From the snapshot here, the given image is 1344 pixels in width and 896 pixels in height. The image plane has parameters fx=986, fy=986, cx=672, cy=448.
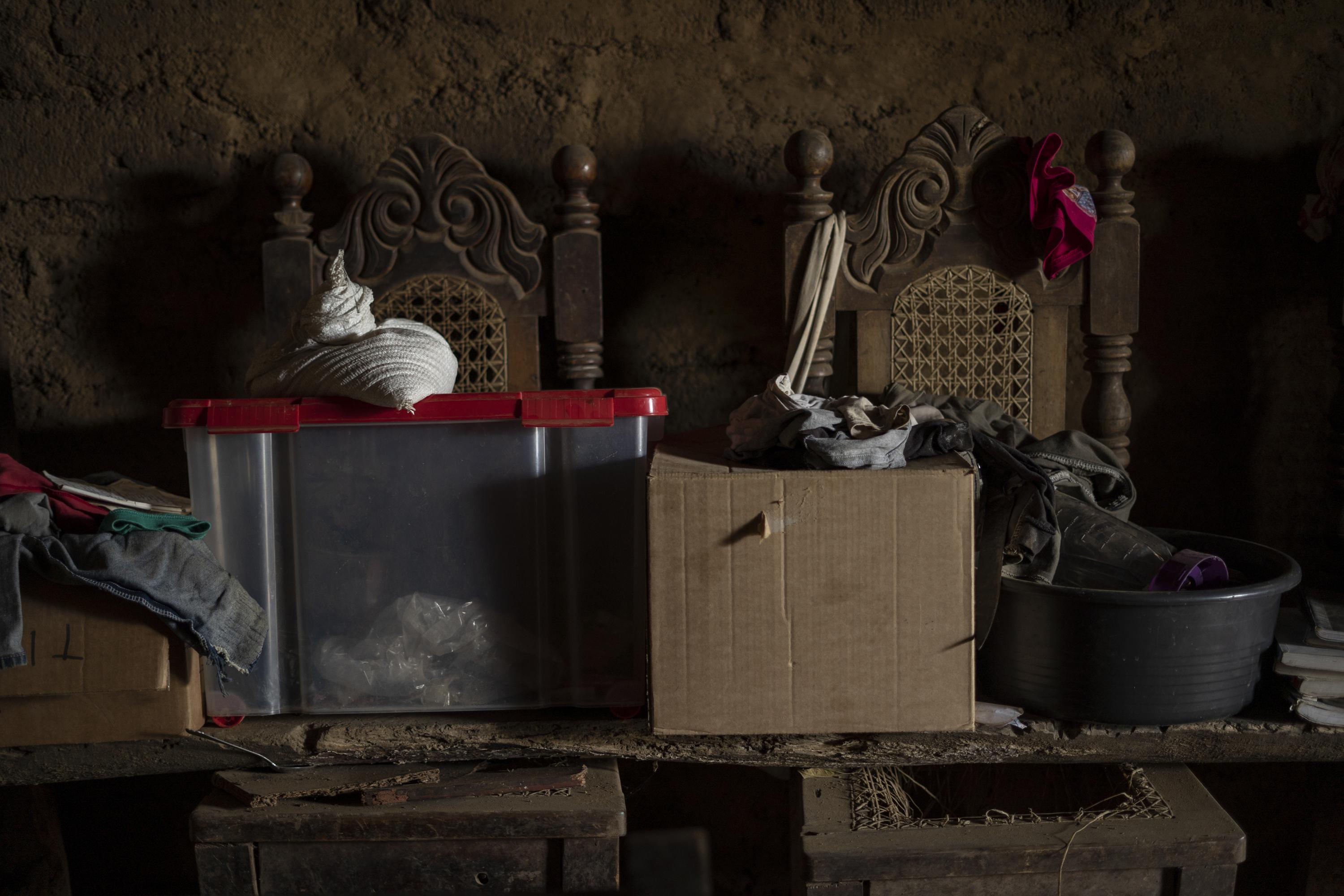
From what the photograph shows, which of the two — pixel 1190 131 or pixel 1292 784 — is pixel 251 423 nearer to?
pixel 1190 131

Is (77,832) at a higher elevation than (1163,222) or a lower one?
lower

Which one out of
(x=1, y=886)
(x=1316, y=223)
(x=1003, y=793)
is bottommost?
(x=1, y=886)

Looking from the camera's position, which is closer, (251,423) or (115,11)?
(251,423)

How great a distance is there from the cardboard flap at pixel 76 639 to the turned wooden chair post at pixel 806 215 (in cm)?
110

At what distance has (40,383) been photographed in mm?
1977

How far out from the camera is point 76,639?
1364mm

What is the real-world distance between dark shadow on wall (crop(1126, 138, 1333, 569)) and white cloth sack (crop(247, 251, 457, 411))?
1.41 metres

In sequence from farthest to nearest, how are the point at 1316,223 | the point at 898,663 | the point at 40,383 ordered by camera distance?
the point at 40,383
the point at 1316,223
the point at 898,663

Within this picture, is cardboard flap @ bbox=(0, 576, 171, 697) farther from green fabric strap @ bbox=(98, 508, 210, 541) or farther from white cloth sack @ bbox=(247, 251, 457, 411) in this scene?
white cloth sack @ bbox=(247, 251, 457, 411)

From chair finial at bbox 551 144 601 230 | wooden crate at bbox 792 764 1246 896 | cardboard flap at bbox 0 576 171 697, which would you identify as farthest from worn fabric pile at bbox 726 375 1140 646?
cardboard flap at bbox 0 576 171 697

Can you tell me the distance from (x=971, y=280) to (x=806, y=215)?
330 millimetres

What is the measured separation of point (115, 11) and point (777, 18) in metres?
1.28

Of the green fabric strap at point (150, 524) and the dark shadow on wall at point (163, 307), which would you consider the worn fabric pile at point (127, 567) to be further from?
the dark shadow on wall at point (163, 307)

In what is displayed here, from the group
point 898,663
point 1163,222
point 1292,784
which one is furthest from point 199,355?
point 1292,784
